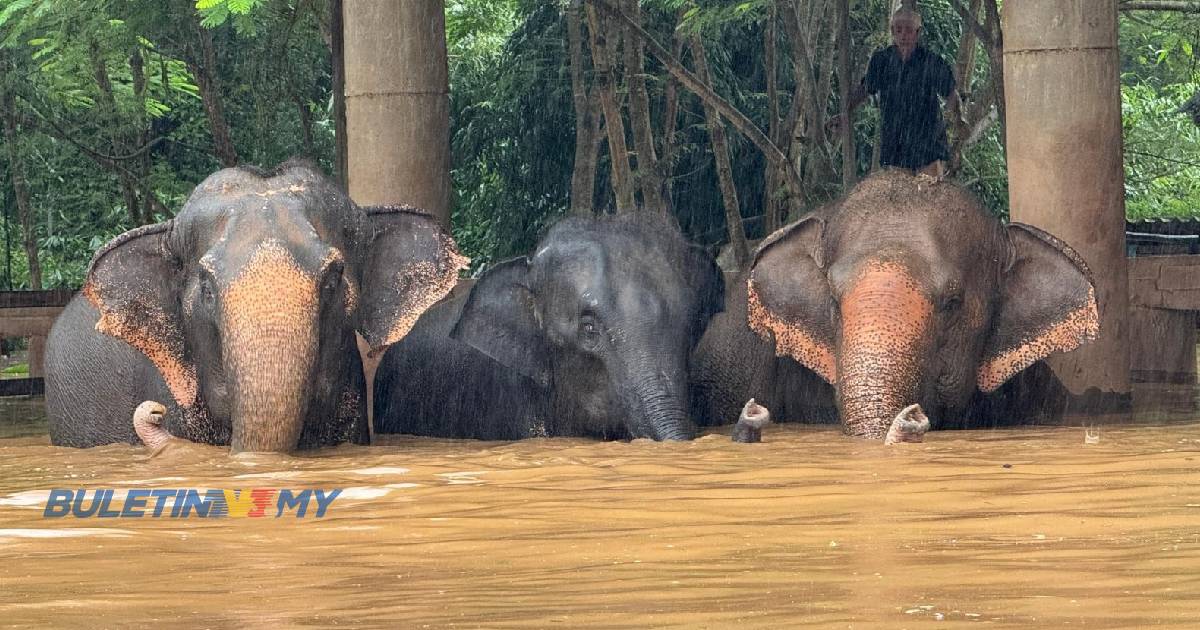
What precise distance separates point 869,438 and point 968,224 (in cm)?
140

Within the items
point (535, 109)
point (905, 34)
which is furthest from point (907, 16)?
point (535, 109)

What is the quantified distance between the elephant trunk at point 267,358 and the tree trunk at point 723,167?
22.3ft

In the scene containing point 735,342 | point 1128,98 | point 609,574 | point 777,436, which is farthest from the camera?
point 1128,98

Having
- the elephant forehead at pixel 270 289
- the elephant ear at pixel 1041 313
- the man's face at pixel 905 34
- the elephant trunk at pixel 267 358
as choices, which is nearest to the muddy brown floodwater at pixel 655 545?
the elephant trunk at pixel 267 358

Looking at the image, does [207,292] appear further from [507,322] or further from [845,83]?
[845,83]

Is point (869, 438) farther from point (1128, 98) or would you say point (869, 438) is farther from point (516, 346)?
point (1128, 98)

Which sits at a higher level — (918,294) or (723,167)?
(723,167)

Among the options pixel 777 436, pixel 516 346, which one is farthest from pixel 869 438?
pixel 516 346

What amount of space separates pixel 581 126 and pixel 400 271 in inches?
307

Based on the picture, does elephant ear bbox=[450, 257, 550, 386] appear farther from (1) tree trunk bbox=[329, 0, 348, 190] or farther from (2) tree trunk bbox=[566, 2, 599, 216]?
(2) tree trunk bbox=[566, 2, 599, 216]

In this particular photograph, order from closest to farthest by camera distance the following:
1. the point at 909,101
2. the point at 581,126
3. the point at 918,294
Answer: the point at 918,294
the point at 909,101
the point at 581,126

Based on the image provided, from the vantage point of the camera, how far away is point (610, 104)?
13.7 metres

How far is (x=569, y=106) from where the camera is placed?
1789 cm

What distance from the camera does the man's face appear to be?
10.5 metres
